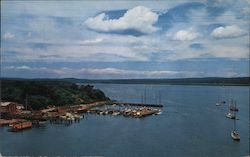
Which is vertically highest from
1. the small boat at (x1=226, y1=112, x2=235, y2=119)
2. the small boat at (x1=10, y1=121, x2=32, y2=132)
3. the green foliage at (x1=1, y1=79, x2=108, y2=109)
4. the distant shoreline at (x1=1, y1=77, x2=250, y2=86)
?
the distant shoreline at (x1=1, y1=77, x2=250, y2=86)

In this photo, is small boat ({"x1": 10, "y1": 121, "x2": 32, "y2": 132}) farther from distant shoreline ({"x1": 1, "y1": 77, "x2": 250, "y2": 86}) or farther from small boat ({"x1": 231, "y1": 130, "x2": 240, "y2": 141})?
small boat ({"x1": 231, "y1": 130, "x2": 240, "y2": 141})

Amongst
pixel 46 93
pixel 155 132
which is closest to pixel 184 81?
pixel 155 132

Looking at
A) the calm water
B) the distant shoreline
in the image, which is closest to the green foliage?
the distant shoreline

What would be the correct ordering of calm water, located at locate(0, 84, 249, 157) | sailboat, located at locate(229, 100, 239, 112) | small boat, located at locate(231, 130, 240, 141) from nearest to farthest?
calm water, located at locate(0, 84, 249, 157), small boat, located at locate(231, 130, 240, 141), sailboat, located at locate(229, 100, 239, 112)

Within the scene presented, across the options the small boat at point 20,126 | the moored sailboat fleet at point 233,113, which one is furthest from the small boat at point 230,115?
the small boat at point 20,126

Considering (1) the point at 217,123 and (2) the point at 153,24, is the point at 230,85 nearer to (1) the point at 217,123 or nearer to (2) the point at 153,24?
(1) the point at 217,123

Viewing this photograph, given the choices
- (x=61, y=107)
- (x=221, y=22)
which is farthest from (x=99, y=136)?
(x=221, y=22)

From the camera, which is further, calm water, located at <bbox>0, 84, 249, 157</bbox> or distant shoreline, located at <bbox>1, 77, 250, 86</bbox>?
distant shoreline, located at <bbox>1, 77, 250, 86</bbox>
